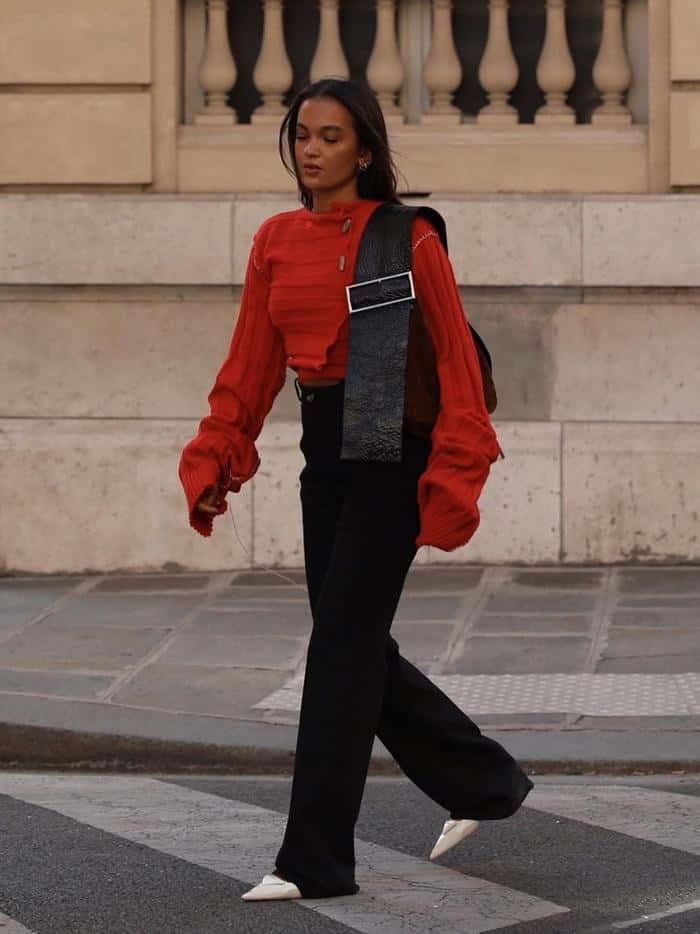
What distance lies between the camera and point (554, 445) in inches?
397

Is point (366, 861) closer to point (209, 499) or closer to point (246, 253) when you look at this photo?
point (209, 499)

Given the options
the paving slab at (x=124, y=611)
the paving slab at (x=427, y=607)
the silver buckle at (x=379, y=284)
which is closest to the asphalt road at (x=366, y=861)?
the silver buckle at (x=379, y=284)

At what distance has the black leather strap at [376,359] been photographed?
15.6 ft

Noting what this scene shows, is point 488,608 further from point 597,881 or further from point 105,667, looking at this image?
point 597,881

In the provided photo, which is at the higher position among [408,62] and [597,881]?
[408,62]

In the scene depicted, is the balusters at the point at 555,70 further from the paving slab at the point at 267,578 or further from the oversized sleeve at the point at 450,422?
the oversized sleeve at the point at 450,422

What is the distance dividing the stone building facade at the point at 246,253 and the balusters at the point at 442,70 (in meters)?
0.01

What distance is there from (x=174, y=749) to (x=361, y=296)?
2409 millimetres

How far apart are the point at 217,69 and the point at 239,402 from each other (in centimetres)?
576

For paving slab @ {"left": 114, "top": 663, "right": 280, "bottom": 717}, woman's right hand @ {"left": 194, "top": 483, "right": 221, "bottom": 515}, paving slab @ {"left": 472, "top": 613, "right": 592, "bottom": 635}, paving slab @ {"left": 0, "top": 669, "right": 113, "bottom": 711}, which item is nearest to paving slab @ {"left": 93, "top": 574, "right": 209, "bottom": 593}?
paving slab @ {"left": 472, "top": 613, "right": 592, "bottom": 635}

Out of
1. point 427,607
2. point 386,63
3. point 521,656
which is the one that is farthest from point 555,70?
point 521,656

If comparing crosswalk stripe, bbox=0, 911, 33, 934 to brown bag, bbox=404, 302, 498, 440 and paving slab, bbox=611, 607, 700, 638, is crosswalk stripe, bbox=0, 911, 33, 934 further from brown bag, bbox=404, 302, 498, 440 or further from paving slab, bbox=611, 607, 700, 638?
paving slab, bbox=611, 607, 700, 638

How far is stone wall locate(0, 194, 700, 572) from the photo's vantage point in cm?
1005

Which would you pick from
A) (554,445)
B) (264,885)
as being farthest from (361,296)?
(554,445)
